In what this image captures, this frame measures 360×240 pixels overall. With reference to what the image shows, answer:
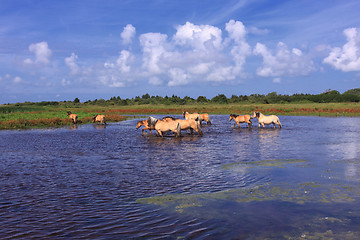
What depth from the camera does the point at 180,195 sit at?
729 centimetres

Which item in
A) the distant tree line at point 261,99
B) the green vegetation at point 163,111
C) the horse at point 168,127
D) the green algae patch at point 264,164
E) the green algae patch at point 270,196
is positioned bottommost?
the green algae patch at point 270,196

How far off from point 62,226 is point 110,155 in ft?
25.4

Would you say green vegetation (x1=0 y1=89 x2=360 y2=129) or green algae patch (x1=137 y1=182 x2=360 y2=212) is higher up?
green vegetation (x1=0 y1=89 x2=360 y2=129)

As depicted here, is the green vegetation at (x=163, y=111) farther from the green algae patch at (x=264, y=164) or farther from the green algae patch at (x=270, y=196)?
the green algae patch at (x=270, y=196)

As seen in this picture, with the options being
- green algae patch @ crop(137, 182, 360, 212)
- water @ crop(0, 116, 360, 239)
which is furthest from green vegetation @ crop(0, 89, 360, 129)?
green algae patch @ crop(137, 182, 360, 212)

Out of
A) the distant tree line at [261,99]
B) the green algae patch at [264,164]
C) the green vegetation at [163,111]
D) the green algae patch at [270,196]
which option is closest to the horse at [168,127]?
the green algae patch at [264,164]

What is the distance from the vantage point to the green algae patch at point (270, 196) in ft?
22.0

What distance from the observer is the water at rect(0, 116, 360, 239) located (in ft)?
17.2

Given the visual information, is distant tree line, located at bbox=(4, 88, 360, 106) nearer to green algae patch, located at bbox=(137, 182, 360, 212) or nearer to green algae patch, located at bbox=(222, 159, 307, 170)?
green algae patch, located at bbox=(222, 159, 307, 170)

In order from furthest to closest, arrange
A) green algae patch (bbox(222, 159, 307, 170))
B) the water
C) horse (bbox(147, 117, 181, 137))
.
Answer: horse (bbox(147, 117, 181, 137))
green algae patch (bbox(222, 159, 307, 170))
the water

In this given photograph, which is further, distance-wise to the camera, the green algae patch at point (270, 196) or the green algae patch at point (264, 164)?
the green algae patch at point (264, 164)

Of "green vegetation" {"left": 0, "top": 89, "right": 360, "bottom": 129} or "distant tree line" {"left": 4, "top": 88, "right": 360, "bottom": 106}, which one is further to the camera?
"distant tree line" {"left": 4, "top": 88, "right": 360, "bottom": 106}

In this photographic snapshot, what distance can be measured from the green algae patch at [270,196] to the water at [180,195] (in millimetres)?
Result: 23

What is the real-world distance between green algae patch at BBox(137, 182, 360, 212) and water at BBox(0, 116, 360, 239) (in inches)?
0.9
